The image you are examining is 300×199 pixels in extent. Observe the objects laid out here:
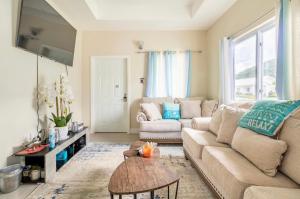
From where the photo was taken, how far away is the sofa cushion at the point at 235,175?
132 cm

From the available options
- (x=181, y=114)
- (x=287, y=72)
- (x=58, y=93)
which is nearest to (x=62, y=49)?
(x=58, y=93)

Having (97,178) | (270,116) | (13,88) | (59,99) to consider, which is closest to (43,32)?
(13,88)

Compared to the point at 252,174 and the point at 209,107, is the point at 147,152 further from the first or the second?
the point at 209,107

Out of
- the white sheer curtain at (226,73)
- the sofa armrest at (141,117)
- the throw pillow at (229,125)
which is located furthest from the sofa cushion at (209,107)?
the throw pillow at (229,125)

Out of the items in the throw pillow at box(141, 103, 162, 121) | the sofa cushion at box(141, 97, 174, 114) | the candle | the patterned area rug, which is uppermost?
the sofa cushion at box(141, 97, 174, 114)

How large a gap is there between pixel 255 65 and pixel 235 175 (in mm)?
2275

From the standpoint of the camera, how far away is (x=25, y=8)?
238cm

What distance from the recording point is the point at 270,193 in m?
1.16

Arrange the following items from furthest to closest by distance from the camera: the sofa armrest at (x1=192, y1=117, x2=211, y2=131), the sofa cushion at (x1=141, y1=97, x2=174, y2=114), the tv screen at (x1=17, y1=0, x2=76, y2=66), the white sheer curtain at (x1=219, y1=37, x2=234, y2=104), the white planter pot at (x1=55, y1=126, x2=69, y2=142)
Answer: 1. the sofa cushion at (x1=141, y1=97, x2=174, y2=114)
2. the white sheer curtain at (x1=219, y1=37, x2=234, y2=104)
3. the sofa armrest at (x1=192, y1=117, x2=211, y2=131)
4. the white planter pot at (x1=55, y1=126, x2=69, y2=142)
5. the tv screen at (x1=17, y1=0, x2=76, y2=66)

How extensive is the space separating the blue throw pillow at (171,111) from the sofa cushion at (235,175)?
233 centimetres

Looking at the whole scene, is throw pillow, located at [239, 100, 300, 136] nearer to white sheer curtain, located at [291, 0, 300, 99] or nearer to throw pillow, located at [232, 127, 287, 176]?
throw pillow, located at [232, 127, 287, 176]

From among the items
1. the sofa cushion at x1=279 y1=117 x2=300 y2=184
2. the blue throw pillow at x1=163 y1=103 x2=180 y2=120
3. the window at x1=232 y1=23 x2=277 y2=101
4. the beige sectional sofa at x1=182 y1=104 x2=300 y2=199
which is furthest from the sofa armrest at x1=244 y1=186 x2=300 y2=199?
the blue throw pillow at x1=163 y1=103 x2=180 y2=120

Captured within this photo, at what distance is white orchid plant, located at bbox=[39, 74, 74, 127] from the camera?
2906mm

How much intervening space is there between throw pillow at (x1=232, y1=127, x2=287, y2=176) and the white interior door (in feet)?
11.8
